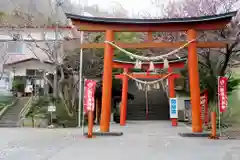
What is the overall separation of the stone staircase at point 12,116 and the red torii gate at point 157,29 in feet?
37.0

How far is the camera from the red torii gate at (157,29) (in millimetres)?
13180

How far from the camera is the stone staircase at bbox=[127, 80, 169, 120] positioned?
29.8m

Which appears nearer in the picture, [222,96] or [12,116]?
[222,96]

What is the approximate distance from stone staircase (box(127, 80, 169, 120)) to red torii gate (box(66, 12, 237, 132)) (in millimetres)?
16379

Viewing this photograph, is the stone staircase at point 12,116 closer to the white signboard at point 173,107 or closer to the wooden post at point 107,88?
the wooden post at point 107,88

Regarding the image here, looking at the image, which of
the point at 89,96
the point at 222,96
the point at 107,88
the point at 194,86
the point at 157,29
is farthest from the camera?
the point at 222,96

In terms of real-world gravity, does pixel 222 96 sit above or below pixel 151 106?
above

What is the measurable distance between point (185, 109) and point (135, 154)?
66.8 ft

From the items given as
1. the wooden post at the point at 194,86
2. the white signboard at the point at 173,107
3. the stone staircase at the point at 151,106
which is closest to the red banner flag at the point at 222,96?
the wooden post at the point at 194,86

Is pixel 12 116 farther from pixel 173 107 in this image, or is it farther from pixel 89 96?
pixel 173 107

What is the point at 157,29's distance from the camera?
45.0ft

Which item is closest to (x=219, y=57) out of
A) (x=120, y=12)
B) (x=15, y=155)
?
(x=120, y=12)

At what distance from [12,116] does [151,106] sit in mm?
14301

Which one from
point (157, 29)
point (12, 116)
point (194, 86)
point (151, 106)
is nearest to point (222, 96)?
point (194, 86)
